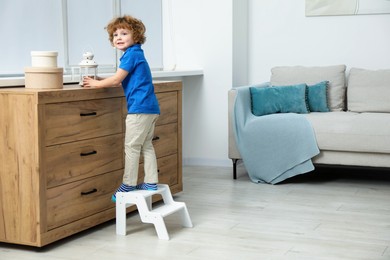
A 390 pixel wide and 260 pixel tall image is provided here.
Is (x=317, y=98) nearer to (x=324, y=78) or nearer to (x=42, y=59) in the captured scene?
(x=324, y=78)

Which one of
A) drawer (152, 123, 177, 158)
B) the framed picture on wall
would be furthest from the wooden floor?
the framed picture on wall

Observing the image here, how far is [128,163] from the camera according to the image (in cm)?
357

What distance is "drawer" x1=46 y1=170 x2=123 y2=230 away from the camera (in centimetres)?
322

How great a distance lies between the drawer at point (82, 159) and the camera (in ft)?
10.5

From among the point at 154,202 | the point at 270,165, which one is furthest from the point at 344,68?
the point at 154,202

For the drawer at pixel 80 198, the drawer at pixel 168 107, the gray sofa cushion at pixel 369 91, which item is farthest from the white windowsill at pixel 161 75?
the gray sofa cushion at pixel 369 91

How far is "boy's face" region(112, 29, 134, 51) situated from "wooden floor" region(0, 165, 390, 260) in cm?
94

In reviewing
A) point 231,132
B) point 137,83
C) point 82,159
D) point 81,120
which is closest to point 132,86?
point 137,83

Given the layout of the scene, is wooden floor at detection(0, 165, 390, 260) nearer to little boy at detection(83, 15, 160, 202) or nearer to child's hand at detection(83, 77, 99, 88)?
little boy at detection(83, 15, 160, 202)

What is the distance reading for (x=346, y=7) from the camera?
213 inches

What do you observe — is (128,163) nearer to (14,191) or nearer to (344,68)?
(14,191)

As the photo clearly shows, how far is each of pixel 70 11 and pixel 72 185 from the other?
1540 mm

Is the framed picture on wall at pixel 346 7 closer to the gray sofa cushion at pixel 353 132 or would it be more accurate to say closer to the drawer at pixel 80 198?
the gray sofa cushion at pixel 353 132

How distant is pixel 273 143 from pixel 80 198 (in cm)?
174
